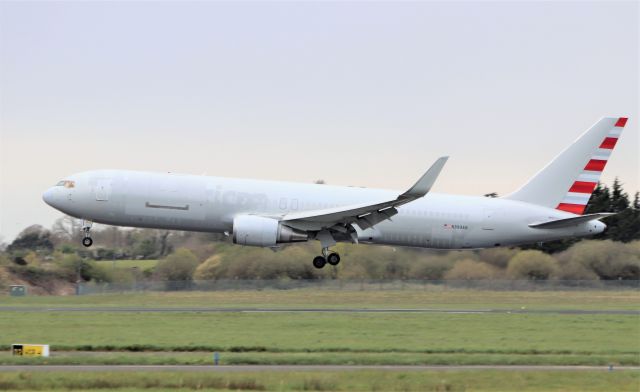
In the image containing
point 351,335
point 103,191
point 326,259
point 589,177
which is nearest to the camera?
point 351,335

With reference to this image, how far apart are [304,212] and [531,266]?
14.1 metres

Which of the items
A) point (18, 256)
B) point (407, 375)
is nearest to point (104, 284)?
point (18, 256)

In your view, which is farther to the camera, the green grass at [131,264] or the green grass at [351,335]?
the green grass at [131,264]

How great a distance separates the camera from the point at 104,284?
164 feet

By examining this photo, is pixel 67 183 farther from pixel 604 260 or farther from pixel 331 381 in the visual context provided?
pixel 604 260

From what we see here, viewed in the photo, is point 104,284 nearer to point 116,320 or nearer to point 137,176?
point 137,176

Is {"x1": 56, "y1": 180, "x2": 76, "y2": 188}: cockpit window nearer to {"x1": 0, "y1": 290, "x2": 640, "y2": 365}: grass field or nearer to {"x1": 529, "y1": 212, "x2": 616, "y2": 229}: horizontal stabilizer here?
{"x1": 0, "y1": 290, "x2": 640, "y2": 365}: grass field

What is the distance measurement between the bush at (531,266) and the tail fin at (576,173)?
4816 millimetres

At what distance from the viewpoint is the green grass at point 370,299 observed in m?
40.8

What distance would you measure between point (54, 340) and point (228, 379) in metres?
9.32

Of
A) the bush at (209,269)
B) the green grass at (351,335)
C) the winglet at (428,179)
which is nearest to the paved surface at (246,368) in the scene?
the green grass at (351,335)

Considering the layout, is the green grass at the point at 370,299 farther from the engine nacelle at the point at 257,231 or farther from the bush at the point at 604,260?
the engine nacelle at the point at 257,231

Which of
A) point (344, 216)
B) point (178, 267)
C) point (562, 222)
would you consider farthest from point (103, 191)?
point (562, 222)

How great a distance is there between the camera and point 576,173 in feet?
140
